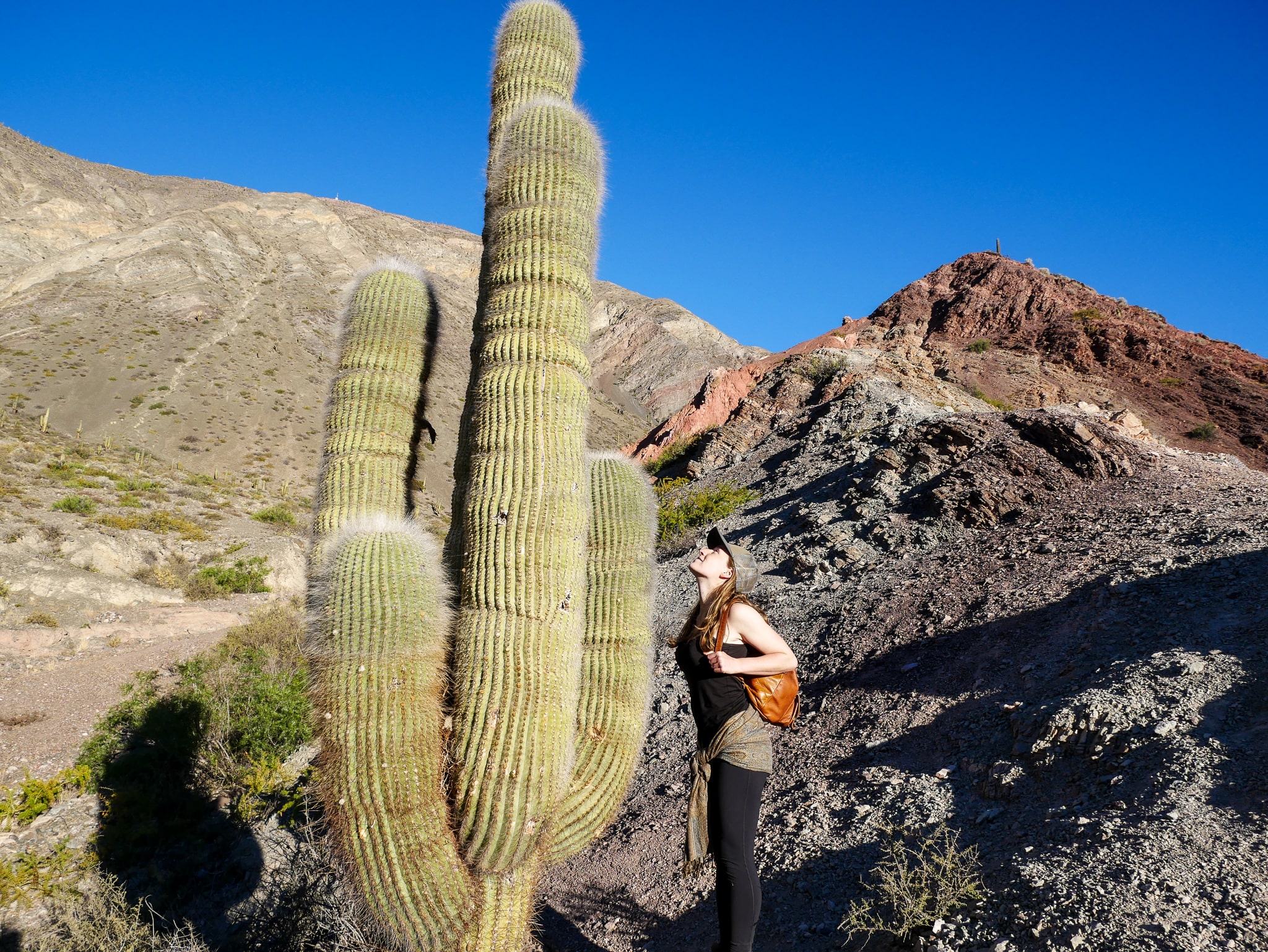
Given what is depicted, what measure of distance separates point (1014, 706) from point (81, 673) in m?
12.1

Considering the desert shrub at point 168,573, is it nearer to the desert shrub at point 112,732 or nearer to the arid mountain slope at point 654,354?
the desert shrub at point 112,732

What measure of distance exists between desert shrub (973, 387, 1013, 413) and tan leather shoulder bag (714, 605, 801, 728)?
15.8m

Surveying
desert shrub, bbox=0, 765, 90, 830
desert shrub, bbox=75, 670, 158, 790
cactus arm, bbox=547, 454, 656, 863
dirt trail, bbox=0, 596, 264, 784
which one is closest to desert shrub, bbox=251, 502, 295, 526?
dirt trail, bbox=0, 596, 264, 784

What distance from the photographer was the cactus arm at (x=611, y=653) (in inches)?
137

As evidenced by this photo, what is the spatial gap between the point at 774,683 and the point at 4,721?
10453 mm

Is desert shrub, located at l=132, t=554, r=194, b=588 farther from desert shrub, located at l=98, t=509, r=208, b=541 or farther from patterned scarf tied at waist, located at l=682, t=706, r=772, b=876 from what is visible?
patterned scarf tied at waist, located at l=682, t=706, r=772, b=876

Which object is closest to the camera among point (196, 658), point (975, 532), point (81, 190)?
point (975, 532)

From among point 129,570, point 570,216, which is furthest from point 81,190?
point 570,216

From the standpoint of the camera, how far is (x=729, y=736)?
2803 mm

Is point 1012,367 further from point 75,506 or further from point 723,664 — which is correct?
point 75,506

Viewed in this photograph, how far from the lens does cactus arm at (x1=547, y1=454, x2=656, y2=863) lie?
11.4 feet

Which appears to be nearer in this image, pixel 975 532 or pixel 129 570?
pixel 975 532

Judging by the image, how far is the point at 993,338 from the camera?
21.0 m

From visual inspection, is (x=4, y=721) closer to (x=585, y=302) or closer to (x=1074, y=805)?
Answer: (x=585, y=302)
